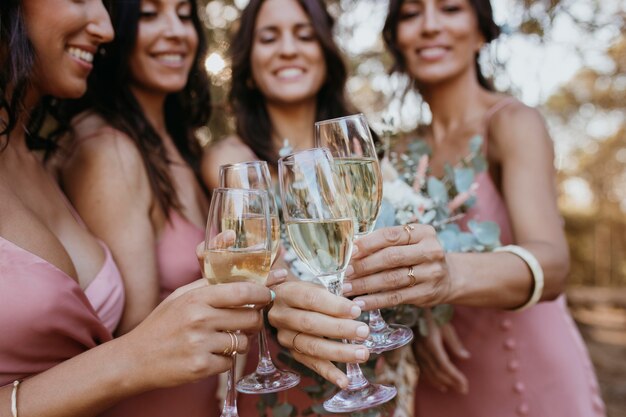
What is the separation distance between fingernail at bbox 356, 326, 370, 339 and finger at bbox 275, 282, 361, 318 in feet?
0.11

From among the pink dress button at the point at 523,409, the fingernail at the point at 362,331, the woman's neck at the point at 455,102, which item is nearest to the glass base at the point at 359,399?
the fingernail at the point at 362,331

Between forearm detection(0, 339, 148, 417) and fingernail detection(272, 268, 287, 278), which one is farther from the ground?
fingernail detection(272, 268, 287, 278)

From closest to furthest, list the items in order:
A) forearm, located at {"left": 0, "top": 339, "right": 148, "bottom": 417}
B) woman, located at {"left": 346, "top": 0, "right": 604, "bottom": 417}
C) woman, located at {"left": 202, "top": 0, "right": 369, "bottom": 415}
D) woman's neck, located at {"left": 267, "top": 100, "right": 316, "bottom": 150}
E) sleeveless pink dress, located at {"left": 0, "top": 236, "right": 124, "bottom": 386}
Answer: forearm, located at {"left": 0, "top": 339, "right": 148, "bottom": 417}
sleeveless pink dress, located at {"left": 0, "top": 236, "right": 124, "bottom": 386}
woman, located at {"left": 346, "top": 0, "right": 604, "bottom": 417}
woman, located at {"left": 202, "top": 0, "right": 369, "bottom": 415}
woman's neck, located at {"left": 267, "top": 100, "right": 316, "bottom": 150}

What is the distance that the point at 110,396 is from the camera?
1.49 meters

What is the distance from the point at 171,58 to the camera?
310 cm

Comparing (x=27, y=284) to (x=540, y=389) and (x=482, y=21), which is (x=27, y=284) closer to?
(x=540, y=389)

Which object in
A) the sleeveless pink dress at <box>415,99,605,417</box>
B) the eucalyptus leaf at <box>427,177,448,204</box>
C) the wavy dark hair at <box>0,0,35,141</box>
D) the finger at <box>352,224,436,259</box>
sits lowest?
the sleeveless pink dress at <box>415,99,605,417</box>

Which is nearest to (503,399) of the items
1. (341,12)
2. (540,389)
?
(540,389)

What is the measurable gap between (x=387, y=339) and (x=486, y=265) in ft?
1.77

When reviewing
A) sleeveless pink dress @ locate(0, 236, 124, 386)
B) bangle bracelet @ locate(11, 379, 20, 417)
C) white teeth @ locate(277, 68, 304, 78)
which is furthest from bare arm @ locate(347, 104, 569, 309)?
white teeth @ locate(277, 68, 304, 78)

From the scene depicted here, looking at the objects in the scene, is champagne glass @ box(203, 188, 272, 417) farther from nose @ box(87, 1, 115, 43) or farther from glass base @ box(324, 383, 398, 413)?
nose @ box(87, 1, 115, 43)

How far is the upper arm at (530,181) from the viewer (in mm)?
2379


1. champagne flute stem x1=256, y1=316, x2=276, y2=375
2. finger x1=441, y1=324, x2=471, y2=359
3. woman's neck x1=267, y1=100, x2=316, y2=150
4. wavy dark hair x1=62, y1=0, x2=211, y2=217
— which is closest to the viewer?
champagne flute stem x1=256, y1=316, x2=276, y2=375

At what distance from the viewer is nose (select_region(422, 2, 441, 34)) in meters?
3.00
